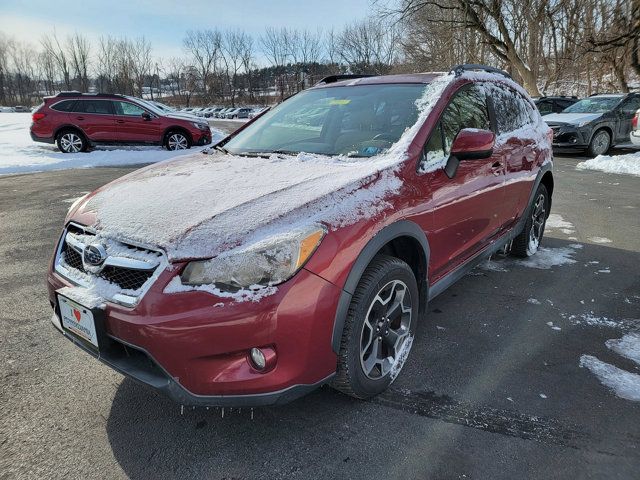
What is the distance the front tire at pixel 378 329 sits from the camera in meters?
2.08

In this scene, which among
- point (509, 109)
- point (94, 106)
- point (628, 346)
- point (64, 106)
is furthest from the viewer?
point (94, 106)

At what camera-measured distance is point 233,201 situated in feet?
6.98

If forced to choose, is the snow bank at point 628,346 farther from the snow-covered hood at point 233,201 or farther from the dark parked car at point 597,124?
the dark parked car at point 597,124

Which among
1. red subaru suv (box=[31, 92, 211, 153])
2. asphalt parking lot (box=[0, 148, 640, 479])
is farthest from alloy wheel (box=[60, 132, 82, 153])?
asphalt parking lot (box=[0, 148, 640, 479])

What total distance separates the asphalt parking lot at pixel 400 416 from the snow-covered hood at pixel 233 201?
92 cm

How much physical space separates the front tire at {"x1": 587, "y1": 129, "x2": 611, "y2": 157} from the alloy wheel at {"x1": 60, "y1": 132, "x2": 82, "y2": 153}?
46.3 ft

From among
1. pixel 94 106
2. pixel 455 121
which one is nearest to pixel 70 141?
pixel 94 106

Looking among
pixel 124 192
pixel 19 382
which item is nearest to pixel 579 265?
pixel 124 192

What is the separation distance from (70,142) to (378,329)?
13509mm

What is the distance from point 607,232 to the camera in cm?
535

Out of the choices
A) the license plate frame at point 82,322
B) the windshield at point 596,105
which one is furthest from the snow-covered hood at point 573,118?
the license plate frame at point 82,322

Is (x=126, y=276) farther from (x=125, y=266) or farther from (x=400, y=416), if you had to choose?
(x=400, y=416)

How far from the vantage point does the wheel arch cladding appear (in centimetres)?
198

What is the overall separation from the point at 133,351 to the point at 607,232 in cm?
542
